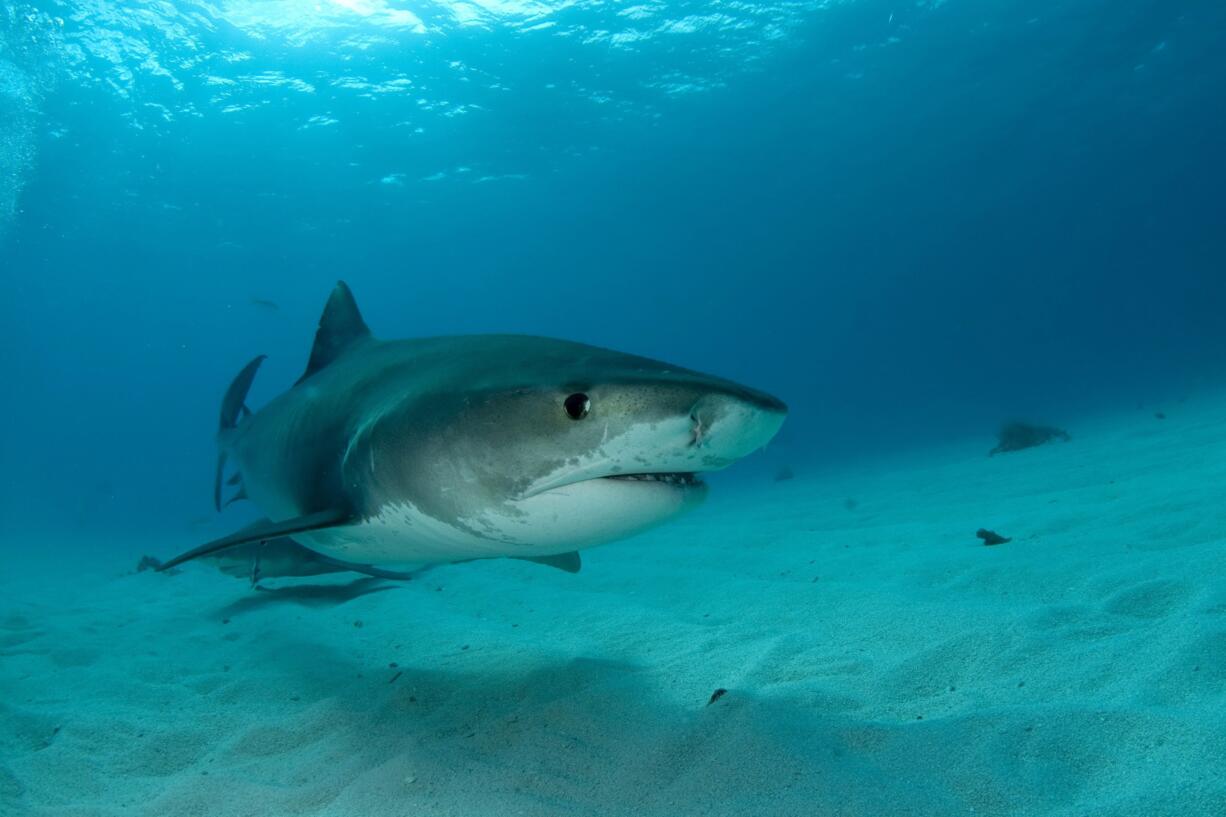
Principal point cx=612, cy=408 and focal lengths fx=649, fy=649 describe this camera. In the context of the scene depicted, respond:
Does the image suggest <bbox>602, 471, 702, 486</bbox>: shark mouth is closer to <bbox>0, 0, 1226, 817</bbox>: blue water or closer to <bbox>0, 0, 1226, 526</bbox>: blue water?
<bbox>0, 0, 1226, 817</bbox>: blue water

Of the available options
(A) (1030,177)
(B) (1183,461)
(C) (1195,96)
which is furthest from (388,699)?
(A) (1030,177)

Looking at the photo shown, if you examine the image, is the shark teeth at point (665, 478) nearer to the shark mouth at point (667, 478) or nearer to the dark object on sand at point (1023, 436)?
the shark mouth at point (667, 478)

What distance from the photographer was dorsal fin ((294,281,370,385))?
187 inches

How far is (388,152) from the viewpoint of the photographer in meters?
35.9

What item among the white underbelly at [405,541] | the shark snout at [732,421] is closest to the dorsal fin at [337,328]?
the white underbelly at [405,541]

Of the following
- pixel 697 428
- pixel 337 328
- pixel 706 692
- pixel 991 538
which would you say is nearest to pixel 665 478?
pixel 697 428

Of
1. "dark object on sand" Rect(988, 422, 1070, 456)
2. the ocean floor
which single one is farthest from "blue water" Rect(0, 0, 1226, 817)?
"dark object on sand" Rect(988, 422, 1070, 456)

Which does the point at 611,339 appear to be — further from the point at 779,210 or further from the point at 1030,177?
the point at 1030,177

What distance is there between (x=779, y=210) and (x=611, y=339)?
5904 cm

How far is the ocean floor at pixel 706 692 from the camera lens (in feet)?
6.37

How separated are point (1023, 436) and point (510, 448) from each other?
54.9ft

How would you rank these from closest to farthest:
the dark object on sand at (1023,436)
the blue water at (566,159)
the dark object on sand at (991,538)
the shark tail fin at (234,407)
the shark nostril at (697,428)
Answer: the shark nostril at (697,428) < the dark object on sand at (991,538) < the shark tail fin at (234,407) < the dark object on sand at (1023,436) < the blue water at (566,159)

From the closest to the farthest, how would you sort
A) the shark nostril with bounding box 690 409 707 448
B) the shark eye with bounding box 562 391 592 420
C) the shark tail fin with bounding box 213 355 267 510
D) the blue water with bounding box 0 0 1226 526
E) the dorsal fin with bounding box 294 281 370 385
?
the shark nostril with bounding box 690 409 707 448 < the shark eye with bounding box 562 391 592 420 < the dorsal fin with bounding box 294 281 370 385 < the shark tail fin with bounding box 213 355 267 510 < the blue water with bounding box 0 0 1226 526

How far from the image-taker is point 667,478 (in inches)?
84.0
